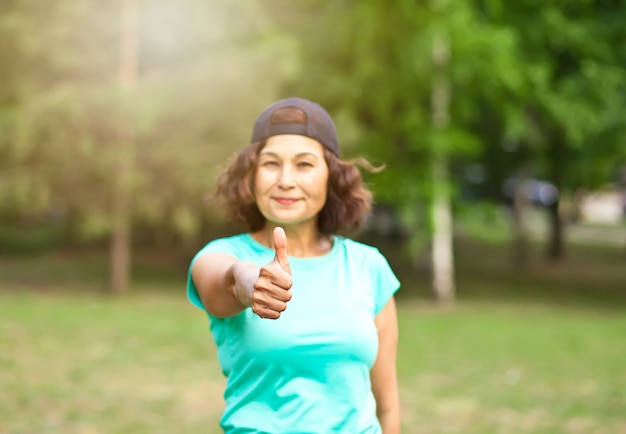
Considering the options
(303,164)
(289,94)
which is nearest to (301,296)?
(303,164)

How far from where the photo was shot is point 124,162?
1623cm

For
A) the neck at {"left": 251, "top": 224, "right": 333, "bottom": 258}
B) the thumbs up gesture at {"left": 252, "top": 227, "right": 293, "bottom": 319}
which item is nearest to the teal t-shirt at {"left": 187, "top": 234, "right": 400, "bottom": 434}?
the neck at {"left": 251, "top": 224, "right": 333, "bottom": 258}

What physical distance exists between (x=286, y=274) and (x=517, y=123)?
13.9 m

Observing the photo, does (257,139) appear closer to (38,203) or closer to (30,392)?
(30,392)

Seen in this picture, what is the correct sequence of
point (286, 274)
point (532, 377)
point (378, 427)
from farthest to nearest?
point (532, 377) < point (378, 427) < point (286, 274)

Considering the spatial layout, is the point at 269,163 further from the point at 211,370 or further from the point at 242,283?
the point at 211,370

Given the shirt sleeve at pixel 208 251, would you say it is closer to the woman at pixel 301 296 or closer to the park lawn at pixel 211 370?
the woman at pixel 301 296

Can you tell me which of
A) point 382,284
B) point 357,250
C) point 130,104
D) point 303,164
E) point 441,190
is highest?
point 130,104

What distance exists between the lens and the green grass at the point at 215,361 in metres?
7.45

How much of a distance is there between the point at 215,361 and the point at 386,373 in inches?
302

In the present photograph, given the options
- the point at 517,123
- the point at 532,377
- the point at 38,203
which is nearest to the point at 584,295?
the point at 517,123

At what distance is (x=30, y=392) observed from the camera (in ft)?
26.4

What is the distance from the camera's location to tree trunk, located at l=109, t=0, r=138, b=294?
53.3 feet

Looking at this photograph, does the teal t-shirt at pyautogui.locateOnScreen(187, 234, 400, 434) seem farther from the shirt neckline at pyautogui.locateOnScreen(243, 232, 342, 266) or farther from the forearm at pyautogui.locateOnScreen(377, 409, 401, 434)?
the forearm at pyautogui.locateOnScreen(377, 409, 401, 434)
